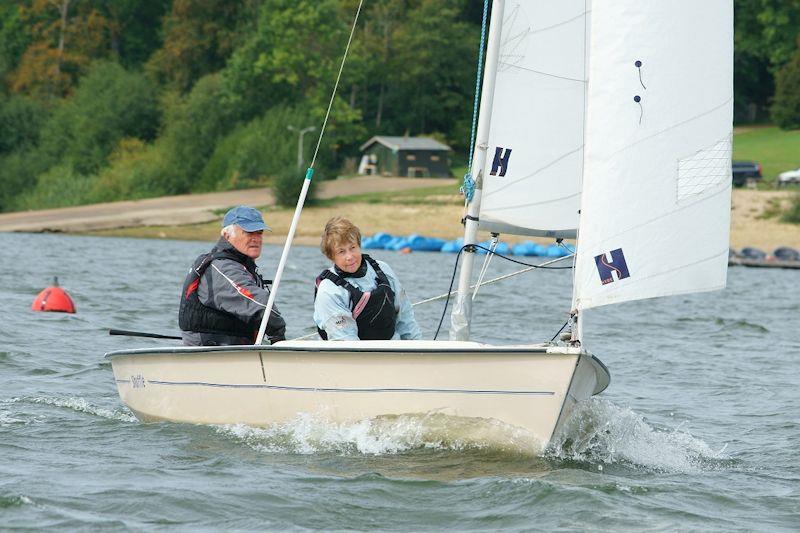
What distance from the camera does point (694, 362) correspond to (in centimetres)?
1376

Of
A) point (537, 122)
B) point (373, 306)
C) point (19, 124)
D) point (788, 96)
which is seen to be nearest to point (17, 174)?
point (19, 124)

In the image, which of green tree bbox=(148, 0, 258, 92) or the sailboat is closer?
the sailboat

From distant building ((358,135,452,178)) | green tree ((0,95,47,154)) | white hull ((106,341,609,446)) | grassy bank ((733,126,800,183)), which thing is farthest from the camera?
green tree ((0,95,47,154))

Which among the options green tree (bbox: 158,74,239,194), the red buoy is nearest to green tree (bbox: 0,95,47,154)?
green tree (bbox: 158,74,239,194)

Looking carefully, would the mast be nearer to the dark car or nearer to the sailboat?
the sailboat

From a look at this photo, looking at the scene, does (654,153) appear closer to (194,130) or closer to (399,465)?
(399,465)

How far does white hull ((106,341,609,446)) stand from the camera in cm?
719

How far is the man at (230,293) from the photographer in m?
8.10

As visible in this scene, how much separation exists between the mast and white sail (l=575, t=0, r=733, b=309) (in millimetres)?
984

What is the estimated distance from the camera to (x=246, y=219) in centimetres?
827

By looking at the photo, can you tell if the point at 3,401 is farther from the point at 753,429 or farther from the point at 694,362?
the point at 694,362

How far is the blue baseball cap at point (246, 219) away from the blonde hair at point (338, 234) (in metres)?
0.67

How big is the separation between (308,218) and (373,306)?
3977 cm

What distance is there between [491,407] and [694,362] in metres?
6.86
